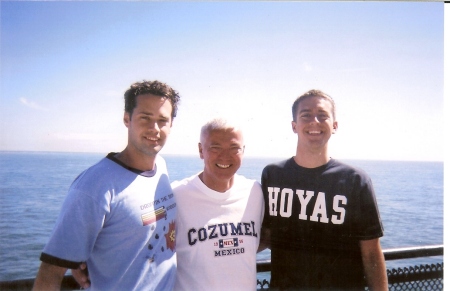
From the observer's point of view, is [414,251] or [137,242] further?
[414,251]

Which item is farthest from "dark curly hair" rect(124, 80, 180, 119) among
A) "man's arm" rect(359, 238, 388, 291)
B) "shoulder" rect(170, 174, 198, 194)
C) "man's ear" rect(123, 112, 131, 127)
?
"man's arm" rect(359, 238, 388, 291)

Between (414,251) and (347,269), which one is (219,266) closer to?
(347,269)

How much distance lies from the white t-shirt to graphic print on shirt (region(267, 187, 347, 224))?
182 millimetres

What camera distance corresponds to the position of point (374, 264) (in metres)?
2.03

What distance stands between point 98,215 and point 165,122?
0.64m

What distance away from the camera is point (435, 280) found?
2357 millimetres

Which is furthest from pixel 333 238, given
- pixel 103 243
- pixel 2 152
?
pixel 2 152

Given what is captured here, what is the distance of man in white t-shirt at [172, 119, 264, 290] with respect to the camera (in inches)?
77.7

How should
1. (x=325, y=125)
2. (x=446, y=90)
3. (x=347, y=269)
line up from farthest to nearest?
(x=446, y=90), (x=325, y=125), (x=347, y=269)

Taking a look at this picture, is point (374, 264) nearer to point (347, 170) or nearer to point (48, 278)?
point (347, 170)

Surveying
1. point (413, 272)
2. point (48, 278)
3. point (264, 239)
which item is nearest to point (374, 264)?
point (413, 272)

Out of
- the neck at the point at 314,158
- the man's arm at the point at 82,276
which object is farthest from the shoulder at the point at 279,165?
the man's arm at the point at 82,276

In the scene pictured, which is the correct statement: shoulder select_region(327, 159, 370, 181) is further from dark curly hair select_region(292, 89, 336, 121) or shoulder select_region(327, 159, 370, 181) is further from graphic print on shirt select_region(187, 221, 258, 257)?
graphic print on shirt select_region(187, 221, 258, 257)

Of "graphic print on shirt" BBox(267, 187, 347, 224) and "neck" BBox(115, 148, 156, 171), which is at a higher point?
"neck" BBox(115, 148, 156, 171)
